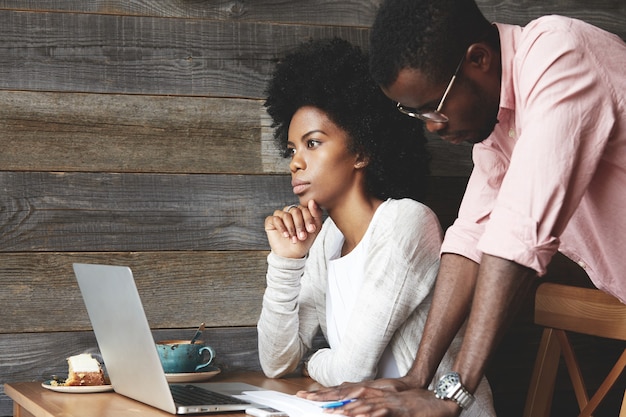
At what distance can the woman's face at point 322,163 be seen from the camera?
5.72 feet

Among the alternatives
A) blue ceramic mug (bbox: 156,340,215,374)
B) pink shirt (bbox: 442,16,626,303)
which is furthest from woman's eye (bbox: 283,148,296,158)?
pink shirt (bbox: 442,16,626,303)

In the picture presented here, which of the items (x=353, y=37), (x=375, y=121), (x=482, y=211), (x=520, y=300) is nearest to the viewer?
(x=520, y=300)

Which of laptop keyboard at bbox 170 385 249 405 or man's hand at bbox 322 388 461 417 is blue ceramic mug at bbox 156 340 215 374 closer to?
laptop keyboard at bbox 170 385 249 405

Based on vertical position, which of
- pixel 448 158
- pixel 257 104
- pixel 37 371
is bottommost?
pixel 37 371

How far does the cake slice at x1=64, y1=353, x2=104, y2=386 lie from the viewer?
166 cm

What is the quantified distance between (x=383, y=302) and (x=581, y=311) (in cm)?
39

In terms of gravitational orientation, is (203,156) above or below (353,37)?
below

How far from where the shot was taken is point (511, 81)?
1270 millimetres

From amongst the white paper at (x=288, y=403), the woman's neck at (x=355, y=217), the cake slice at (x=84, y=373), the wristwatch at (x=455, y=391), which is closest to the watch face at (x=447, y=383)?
the wristwatch at (x=455, y=391)

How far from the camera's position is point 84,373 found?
65.8 inches

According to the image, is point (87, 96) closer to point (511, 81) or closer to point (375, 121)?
point (375, 121)

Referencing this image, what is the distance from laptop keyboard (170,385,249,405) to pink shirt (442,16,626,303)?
19.7 inches

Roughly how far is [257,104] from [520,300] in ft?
3.27

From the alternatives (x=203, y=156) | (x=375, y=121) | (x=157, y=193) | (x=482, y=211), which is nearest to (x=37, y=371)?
(x=157, y=193)
